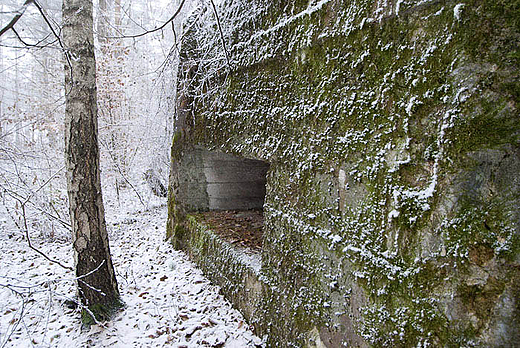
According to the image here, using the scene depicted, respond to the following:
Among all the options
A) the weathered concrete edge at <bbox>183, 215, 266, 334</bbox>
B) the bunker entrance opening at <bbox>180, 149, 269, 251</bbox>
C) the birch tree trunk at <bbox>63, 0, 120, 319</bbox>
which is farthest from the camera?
the bunker entrance opening at <bbox>180, 149, 269, 251</bbox>

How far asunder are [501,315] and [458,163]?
0.62 meters

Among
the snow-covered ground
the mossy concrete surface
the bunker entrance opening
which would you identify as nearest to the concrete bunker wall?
the bunker entrance opening

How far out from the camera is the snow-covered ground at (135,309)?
3055 mm

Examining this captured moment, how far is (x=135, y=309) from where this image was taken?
366 cm

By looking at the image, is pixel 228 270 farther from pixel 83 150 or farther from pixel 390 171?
pixel 390 171

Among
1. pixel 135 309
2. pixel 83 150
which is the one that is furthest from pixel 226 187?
pixel 83 150

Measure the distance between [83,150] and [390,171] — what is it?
123 inches

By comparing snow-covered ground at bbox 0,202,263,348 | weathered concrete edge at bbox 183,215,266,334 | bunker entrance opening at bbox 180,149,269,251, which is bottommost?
snow-covered ground at bbox 0,202,263,348

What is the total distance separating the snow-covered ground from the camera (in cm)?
305

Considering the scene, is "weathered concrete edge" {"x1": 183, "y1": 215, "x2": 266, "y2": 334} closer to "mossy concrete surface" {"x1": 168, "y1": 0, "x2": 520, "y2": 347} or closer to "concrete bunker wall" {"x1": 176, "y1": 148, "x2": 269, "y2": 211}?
"mossy concrete surface" {"x1": 168, "y1": 0, "x2": 520, "y2": 347}

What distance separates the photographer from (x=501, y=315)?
1173mm

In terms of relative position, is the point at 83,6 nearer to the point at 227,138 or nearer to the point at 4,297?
the point at 227,138

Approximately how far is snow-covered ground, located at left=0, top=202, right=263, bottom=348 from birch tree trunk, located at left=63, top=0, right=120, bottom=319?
1.31ft

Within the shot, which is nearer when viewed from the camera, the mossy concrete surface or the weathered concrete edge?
the mossy concrete surface
